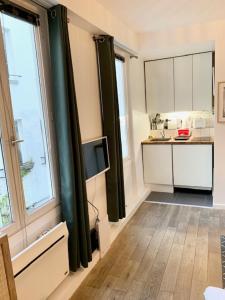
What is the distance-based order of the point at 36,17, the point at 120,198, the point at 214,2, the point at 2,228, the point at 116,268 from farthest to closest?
the point at 120,198 < the point at 214,2 < the point at 116,268 < the point at 36,17 < the point at 2,228

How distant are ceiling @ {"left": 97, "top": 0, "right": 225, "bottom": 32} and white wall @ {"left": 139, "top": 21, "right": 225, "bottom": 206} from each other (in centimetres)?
13

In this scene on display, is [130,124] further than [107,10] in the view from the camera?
Yes

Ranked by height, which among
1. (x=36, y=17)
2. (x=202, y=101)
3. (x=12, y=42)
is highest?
(x=36, y=17)

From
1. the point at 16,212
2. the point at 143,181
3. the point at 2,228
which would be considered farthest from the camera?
the point at 143,181

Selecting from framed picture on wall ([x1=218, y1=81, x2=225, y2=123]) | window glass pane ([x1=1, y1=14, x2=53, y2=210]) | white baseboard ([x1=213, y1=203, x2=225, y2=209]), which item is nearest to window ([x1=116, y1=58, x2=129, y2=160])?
framed picture on wall ([x1=218, y1=81, x2=225, y2=123])

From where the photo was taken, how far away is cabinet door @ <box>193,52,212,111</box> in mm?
3945

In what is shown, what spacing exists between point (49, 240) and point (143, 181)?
278 centimetres

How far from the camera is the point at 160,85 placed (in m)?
4.32

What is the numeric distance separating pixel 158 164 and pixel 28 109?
9.21 feet

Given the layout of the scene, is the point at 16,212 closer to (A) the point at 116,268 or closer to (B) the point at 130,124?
(A) the point at 116,268

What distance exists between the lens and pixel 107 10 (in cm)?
272

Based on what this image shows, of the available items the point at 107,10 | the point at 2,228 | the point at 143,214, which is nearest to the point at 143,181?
the point at 143,214

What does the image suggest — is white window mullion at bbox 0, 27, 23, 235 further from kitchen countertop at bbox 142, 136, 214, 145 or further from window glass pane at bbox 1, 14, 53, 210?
kitchen countertop at bbox 142, 136, 214, 145

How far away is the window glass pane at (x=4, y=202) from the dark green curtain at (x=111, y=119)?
52.7 inches
